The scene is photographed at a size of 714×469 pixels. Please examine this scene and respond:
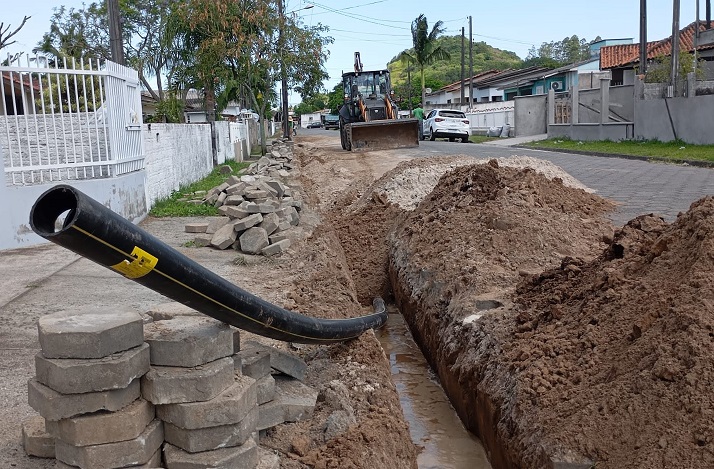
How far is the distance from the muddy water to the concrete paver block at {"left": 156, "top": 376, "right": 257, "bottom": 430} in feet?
7.62

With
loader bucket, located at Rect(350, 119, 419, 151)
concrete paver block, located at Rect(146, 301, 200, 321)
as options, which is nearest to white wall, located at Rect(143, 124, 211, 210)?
loader bucket, located at Rect(350, 119, 419, 151)

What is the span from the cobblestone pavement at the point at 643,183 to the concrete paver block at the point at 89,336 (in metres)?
7.87

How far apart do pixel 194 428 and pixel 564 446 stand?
1968 millimetres

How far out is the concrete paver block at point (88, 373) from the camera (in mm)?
3227

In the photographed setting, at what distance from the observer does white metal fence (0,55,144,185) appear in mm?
9227

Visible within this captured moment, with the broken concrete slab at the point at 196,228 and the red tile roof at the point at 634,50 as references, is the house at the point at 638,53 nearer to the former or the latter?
the red tile roof at the point at 634,50

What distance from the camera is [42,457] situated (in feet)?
11.9

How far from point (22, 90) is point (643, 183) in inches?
429

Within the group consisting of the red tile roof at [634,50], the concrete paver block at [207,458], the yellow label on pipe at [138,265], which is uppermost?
the red tile roof at [634,50]

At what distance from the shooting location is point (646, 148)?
76.9 feet

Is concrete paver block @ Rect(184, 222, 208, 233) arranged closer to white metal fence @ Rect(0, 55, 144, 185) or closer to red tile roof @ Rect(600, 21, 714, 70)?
white metal fence @ Rect(0, 55, 144, 185)

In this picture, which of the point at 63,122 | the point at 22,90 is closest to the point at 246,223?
the point at 63,122

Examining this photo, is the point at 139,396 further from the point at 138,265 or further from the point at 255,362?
the point at 255,362

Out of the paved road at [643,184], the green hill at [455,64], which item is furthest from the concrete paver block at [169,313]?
the green hill at [455,64]
